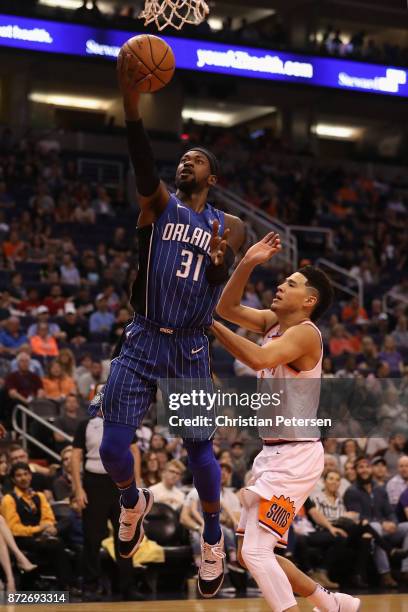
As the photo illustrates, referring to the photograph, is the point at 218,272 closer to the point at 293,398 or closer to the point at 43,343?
the point at 293,398

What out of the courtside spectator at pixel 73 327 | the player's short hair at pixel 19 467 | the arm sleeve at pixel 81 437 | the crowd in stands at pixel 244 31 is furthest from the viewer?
the crowd in stands at pixel 244 31

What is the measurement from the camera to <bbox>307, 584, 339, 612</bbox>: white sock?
279 inches

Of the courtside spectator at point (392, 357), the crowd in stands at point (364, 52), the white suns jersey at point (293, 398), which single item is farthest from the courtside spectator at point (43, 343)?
the crowd in stands at point (364, 52)

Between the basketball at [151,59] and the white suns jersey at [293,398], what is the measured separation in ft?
5.68

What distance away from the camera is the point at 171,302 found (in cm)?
641

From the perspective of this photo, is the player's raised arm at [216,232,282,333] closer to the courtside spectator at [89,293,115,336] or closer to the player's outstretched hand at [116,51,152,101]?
the player's outstretched hand at [116,51,152,101]

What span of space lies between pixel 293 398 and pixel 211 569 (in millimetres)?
1159

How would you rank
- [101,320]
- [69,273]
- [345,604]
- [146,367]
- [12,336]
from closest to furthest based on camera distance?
[146,367] → [345,604] → [12,336] → [101,320] → [69,273]

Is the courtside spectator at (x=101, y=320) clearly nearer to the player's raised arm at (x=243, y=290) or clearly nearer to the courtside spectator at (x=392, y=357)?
the courtside spectator at (x=392, y=357)

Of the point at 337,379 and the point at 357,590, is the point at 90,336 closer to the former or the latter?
the point at 337,379

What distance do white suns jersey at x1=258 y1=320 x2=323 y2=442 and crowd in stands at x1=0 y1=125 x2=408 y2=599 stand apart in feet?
12.8

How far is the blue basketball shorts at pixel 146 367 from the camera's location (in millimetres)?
6445

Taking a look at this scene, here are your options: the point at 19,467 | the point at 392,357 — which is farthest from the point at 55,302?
the point at 19,467

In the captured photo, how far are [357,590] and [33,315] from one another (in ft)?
21.4
